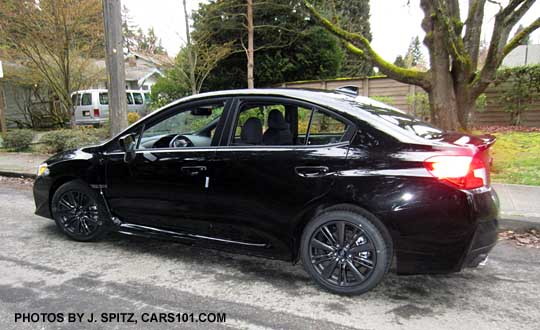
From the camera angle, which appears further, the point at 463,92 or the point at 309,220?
the point at 463,92

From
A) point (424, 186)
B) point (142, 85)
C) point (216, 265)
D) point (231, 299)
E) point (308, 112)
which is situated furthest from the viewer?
point (142, 85)

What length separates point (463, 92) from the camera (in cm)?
748

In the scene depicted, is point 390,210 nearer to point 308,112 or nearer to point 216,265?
point 308,112

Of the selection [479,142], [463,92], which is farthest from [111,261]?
[463,92]

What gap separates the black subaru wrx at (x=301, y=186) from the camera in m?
2.90

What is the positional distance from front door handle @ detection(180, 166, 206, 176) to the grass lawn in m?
5.31

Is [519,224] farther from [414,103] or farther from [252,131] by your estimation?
[414,103]

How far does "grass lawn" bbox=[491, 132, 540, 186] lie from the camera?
267 inches

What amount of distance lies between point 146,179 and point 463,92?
609 cm

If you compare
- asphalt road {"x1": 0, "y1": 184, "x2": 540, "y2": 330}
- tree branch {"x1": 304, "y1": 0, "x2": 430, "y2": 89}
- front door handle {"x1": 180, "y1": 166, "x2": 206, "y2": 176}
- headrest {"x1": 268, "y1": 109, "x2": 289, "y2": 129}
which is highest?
tree branch {"x1": 304, "y1": 0, "x2": 430, "y2": 89}

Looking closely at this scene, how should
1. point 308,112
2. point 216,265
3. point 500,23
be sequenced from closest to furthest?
point 308,112
point 216,265
point 500,23

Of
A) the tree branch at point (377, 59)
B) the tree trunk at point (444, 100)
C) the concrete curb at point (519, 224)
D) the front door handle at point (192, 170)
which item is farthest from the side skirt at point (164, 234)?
the tree branch at point (377, 59)

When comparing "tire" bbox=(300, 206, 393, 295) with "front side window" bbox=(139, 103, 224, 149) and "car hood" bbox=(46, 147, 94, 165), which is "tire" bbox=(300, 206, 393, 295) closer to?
"front side window" bbox=(139, 103, 224, 149)

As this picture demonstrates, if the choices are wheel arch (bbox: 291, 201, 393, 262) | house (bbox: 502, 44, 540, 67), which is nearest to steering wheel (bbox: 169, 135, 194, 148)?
wheel arch (bbox: 291, 201, 393, 262)
